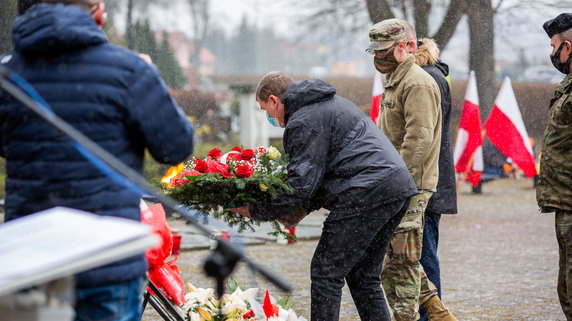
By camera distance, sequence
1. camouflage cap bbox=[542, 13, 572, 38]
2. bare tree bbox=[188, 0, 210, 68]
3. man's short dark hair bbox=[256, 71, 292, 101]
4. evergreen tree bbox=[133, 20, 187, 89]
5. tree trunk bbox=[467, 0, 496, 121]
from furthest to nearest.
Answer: bare tree bbox=[188, 0, 210, 68] → evergreen tree bbox=[133, 20, 187, 89] → tree trunk bbox=[467, 0, 496, 121] → camouflage cap bbox=[542, 13, 572, 38] → man's short dark hair bbox=[256, 71, 292, 101]

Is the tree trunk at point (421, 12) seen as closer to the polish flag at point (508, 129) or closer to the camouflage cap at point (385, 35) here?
the polish flag at point (508, 129)

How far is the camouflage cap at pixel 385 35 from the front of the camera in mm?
5691

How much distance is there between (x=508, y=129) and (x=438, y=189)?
466 cm

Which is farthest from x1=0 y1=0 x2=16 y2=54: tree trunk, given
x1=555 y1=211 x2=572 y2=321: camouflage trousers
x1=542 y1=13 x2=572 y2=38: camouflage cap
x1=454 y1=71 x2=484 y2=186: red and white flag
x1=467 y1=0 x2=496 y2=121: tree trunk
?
x1=467 y1=0 x2=496 y2=121: tree trunk

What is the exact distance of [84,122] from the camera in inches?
119

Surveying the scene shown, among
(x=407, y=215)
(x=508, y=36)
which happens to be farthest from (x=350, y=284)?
(x=508, y=36)

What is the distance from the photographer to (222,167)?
4.81 meters

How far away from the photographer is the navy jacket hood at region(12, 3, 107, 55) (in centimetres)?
298

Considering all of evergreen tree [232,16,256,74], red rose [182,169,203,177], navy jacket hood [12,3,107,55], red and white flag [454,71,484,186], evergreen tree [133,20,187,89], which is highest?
navy jacket hood [12,3,107,55]

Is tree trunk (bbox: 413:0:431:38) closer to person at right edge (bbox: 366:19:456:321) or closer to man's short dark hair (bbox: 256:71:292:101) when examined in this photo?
person at right edge (bbox: 366:19:456:321)

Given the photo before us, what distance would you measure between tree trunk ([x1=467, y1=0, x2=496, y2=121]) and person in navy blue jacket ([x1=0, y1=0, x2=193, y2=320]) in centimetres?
1505

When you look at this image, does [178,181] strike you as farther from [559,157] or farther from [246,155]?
[559,157]

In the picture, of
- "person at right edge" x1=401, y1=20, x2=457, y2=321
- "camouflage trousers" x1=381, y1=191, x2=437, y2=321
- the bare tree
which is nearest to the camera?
"camouflage trousers" x1=381, y1=191, x2=437, y2=321

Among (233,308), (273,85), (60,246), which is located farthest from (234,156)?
(60,246)
